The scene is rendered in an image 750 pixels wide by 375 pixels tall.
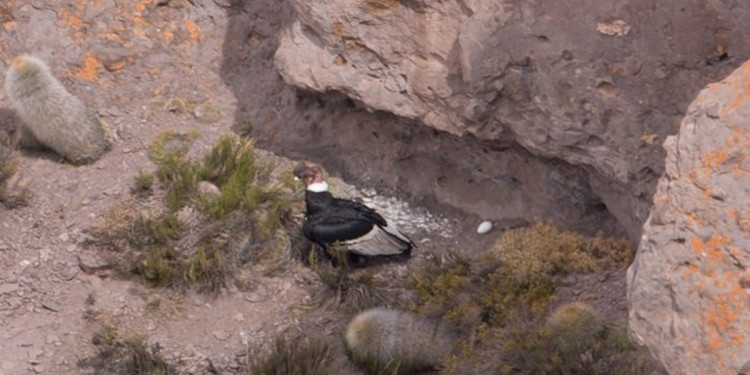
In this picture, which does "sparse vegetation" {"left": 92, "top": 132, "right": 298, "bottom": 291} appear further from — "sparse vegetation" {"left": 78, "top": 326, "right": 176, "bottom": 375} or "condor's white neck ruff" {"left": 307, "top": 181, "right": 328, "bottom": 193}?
"sparse vegetation" {"left": 78, "top": 326, "right": 176, "bottom": 375}

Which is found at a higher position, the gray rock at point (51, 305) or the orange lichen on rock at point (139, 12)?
the orange lichen on rock at point (139, 12)

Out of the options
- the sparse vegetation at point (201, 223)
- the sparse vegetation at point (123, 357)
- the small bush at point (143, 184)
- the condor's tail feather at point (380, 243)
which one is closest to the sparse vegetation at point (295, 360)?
the sparse vegetation at point (123, 357)

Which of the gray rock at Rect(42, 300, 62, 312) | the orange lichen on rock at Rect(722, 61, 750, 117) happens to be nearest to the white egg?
the gray rock at Rect(42, 300, 62, 312)

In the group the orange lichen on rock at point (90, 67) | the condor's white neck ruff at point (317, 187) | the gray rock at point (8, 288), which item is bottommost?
the gray rock at point (8, 288)

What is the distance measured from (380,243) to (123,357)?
66.6 inches

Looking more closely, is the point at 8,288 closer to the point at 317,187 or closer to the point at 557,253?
the point at 317,187

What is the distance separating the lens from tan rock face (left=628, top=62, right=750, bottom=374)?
4320 mm

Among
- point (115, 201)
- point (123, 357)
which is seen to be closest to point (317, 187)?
point (115, 201)

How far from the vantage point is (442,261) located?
23.8 ft

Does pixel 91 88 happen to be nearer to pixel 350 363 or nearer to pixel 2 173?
pixel 2 173

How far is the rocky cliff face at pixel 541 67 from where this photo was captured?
21.9ft

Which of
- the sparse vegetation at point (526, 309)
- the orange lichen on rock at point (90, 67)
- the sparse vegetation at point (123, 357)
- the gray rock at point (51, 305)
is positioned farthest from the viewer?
the orange lichen on rock at point (90, 67)

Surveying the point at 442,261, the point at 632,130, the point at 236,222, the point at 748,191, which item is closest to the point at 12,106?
the point at 236,222

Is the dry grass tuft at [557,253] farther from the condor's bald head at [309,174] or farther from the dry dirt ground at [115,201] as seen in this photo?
the condor's bald head at [309,174]
